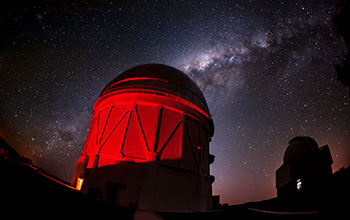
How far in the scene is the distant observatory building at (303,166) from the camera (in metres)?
13.7

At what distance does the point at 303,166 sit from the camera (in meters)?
15.0

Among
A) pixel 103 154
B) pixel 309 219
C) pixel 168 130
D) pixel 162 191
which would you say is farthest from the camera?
pixel 168 130

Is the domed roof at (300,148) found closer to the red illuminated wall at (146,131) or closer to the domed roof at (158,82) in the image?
the red illuminated wall at (146,131)

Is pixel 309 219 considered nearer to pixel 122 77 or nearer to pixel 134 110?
pixel 134 110

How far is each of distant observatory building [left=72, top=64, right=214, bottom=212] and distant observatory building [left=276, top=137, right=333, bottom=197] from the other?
855 cm

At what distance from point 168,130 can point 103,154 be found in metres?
3.90

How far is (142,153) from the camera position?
28.5ft

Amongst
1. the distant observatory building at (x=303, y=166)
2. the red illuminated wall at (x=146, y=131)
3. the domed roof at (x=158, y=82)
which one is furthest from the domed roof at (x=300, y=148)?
the domed roof at (x=158, y=82)

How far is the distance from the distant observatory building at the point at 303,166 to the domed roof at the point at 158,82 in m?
10.8

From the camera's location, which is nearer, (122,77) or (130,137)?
(130,137)

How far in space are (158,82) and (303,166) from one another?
15.7m

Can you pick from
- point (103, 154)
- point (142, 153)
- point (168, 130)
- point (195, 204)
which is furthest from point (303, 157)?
point (103, 154)

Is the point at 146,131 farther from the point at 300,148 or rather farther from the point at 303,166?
the point at 300,148

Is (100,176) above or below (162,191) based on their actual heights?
above
